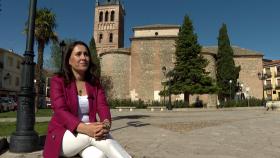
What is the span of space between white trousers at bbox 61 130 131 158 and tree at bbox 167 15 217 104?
31.0 meters

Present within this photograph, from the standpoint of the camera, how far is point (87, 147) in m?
2.67

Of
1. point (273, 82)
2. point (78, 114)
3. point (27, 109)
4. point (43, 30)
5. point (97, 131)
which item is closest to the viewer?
point (97, 131)

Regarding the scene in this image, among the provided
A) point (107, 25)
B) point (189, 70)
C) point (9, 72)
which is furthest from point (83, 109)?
point (107, 25)

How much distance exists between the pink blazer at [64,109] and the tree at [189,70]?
100 ft

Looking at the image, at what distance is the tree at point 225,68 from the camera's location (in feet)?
143

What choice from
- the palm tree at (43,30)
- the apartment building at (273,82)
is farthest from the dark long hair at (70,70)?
the apartment building at (273,82)

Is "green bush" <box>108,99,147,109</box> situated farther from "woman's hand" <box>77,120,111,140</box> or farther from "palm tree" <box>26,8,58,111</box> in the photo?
"woman's hand" <box>77,120,111,140</box>

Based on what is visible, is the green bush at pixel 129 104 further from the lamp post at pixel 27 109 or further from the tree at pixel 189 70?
the lamp post at pixel 27 109

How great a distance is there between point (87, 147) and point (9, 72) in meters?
51.3

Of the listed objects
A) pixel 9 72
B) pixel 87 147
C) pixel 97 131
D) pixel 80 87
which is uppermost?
pixel 9 72

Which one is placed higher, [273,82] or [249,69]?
[249,69]

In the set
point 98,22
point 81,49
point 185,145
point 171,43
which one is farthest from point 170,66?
point 81,49

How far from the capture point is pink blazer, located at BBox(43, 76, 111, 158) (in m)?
2.65

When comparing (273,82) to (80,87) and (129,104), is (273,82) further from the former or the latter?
(80,87)
